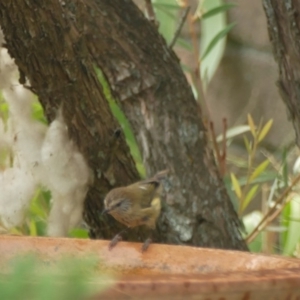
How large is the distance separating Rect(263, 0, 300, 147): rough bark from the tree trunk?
16 cm

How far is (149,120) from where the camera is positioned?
954 mm

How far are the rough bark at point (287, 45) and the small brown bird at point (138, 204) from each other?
0.21 meters

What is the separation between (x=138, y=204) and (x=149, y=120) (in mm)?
135

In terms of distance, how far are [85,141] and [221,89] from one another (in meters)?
1.51

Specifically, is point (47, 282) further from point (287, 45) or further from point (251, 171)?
point (251, 171)

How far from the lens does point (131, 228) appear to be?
37.2 inches

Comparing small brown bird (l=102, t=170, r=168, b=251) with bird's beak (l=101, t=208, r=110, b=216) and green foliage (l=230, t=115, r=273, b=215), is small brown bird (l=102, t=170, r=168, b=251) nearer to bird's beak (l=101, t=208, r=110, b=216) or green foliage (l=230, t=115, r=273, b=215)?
bird's beak (l=101, t=208, r=110, b=216)

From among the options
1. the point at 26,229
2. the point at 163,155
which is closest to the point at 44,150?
the point at 163,155

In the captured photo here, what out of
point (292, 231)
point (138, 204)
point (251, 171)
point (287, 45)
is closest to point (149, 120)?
point (138, 204)

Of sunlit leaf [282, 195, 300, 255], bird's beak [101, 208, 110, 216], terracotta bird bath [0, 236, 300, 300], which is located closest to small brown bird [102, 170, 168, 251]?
bird's beak [101, 208, 110, 216]

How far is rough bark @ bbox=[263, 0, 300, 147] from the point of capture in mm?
789

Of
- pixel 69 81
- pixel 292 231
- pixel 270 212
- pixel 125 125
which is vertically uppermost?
pixel 69 81

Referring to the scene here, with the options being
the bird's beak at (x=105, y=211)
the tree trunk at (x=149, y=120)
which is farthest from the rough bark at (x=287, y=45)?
the bird's beak at (x=105, y=211)

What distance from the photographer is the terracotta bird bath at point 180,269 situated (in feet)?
1.23
